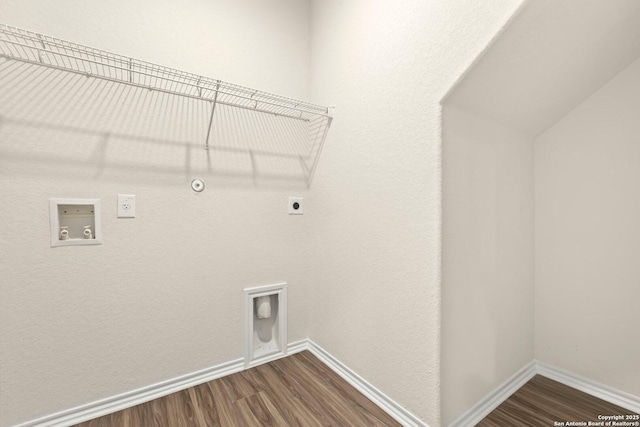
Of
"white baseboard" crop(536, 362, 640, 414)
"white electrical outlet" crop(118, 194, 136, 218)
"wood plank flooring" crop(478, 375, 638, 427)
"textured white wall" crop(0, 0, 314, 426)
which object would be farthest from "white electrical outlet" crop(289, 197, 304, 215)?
"white baseboard" crop(536, 362, 640, 414)

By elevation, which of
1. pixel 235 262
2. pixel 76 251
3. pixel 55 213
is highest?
pixel 55 213

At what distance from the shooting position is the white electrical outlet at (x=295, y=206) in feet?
6.01

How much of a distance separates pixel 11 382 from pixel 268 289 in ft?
3.82

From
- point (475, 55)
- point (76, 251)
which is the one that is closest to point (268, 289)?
point (76, 251)

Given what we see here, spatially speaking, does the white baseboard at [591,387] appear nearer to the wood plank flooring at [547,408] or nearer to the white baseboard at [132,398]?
the wood plank flooring at [547,408]

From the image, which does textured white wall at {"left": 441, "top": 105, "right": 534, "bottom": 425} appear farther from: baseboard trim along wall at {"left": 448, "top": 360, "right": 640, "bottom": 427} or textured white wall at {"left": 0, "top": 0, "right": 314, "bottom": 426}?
textured white wall at {"left": 0, "top": 0, "right": 314, "bottom": 426}

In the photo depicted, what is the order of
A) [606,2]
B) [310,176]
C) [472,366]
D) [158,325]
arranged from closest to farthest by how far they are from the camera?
[606,2], [472,366], [158,325], [310,176]

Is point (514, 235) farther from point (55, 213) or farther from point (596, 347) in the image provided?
point (55, 213)

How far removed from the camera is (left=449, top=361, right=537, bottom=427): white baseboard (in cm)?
125

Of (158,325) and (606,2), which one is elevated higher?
(606,2)

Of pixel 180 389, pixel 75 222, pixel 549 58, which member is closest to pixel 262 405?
pixel 180 389

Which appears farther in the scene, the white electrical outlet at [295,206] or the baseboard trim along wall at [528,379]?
the white electrical outlet at [295,206]

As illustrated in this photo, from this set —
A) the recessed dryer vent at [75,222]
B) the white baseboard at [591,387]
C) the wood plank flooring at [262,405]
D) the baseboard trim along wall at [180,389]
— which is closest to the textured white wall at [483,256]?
the white baseboard at [591,387]

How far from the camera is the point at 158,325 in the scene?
1442 mm
